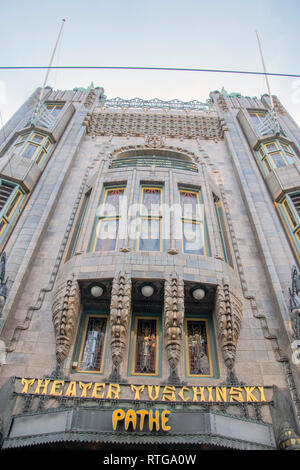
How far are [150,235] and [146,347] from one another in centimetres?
477

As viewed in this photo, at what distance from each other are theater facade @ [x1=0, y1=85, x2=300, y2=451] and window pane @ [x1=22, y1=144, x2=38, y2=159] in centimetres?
8

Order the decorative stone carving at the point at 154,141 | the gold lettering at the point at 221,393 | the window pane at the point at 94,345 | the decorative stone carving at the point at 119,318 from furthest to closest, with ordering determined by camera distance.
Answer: the decorative stone carving at the point at 154,141 → the window pane at the point at 94,345 → the decorative stone carving at the point at 119,318 → the gold lettering at the point at 221,393

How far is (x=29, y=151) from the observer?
20609 millimetres

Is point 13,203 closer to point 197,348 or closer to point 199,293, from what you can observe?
point 199,293

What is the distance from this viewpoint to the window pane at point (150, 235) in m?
14.3

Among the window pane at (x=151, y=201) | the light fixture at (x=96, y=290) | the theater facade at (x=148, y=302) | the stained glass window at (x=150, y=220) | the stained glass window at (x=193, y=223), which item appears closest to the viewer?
the theater facade at (x=148, y=302)

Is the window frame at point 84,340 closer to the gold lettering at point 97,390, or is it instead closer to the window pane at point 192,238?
the gold lettering at point 97,390

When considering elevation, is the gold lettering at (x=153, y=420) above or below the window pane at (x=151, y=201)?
below

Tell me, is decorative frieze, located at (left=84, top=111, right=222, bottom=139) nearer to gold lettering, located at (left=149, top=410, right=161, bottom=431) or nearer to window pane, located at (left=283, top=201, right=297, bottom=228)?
window pane, located at (left=283, top=201, right=297, bottom=228)

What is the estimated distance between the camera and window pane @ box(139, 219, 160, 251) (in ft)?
46.9

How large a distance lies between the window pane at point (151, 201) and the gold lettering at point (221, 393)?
8008 millimetres

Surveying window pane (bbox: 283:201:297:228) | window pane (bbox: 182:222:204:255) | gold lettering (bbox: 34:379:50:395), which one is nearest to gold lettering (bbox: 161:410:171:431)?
gold lettering (bbox: 34:379:50:395)

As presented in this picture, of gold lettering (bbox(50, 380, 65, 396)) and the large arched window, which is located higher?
the large arched window

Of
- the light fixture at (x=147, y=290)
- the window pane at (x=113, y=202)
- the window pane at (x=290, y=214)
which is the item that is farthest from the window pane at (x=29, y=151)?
the window pane at (x=290, y=214)
